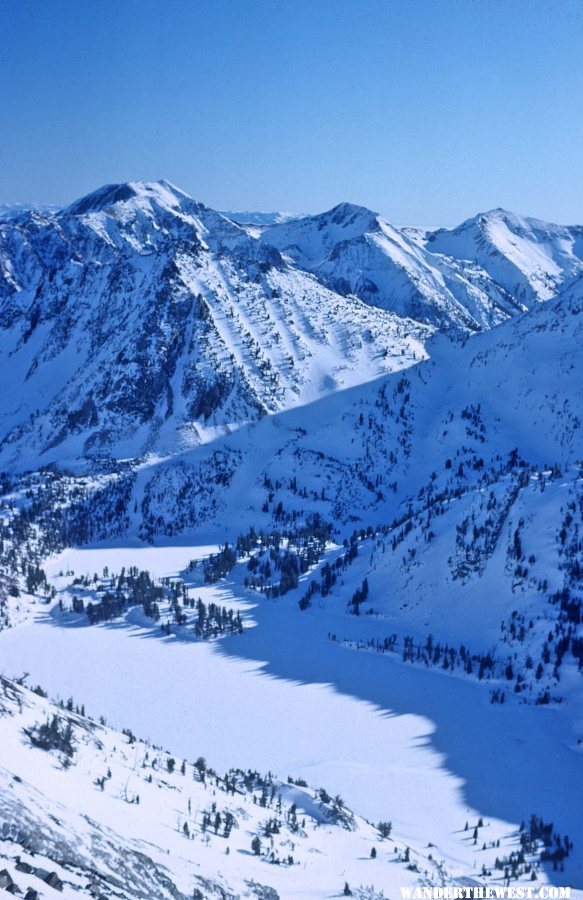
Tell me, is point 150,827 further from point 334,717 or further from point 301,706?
point 301,706

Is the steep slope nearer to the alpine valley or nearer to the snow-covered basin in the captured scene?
the alpine valley

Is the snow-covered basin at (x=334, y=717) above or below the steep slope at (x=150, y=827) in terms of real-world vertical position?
below

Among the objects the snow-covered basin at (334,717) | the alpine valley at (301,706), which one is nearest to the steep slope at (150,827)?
the alpine valley at (301,706)

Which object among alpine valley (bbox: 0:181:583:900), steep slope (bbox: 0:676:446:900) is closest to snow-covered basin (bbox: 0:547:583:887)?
alpine valley (bbox: 0:181:583:900)

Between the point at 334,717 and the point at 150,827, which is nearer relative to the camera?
the point at 150,827

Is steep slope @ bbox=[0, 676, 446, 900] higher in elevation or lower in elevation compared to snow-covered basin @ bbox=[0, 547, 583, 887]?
higher

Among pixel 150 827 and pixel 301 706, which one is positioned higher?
pixel 150 827

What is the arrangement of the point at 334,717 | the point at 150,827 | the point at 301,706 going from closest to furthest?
1. the point at 150,827
2. the point at 334,717
3. the point at 301,706

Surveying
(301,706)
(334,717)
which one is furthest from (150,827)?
(301,706)

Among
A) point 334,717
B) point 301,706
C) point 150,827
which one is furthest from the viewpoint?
point 301,706

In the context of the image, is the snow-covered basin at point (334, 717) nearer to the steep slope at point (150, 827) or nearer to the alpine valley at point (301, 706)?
the alpine valley at point (301, 706)
